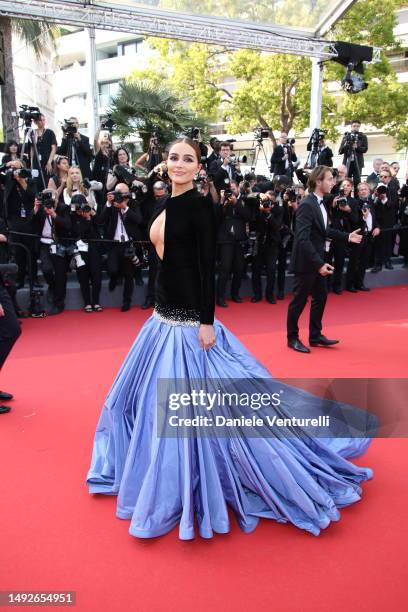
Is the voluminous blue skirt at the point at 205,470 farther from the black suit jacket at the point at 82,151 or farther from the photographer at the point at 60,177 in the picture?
the black suit jacket at the point at 82,151

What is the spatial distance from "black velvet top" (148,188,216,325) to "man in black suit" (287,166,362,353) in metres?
2.49

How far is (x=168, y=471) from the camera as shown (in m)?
2.33

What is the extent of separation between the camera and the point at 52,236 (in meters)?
6.28

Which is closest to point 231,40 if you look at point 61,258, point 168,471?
point 61,258

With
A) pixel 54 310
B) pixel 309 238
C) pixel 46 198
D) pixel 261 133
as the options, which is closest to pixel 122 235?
pixel 46 198

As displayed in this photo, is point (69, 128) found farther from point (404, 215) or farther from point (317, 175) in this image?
point (404, 215)

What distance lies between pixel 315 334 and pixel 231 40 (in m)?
6.83

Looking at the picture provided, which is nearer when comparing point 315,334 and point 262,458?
point 262,458

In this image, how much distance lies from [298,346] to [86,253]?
2854 mm

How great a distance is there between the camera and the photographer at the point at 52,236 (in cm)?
623

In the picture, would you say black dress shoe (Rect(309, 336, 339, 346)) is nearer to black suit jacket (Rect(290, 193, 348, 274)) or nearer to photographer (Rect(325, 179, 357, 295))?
black suit jacket (Rect(290, 193, 348, 274))

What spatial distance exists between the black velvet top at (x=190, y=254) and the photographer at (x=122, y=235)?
163 inches

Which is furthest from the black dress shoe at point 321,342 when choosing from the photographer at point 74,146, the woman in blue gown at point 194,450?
the photographer at point 74,146

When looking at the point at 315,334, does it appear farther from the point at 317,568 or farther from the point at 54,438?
the point at 317,568
